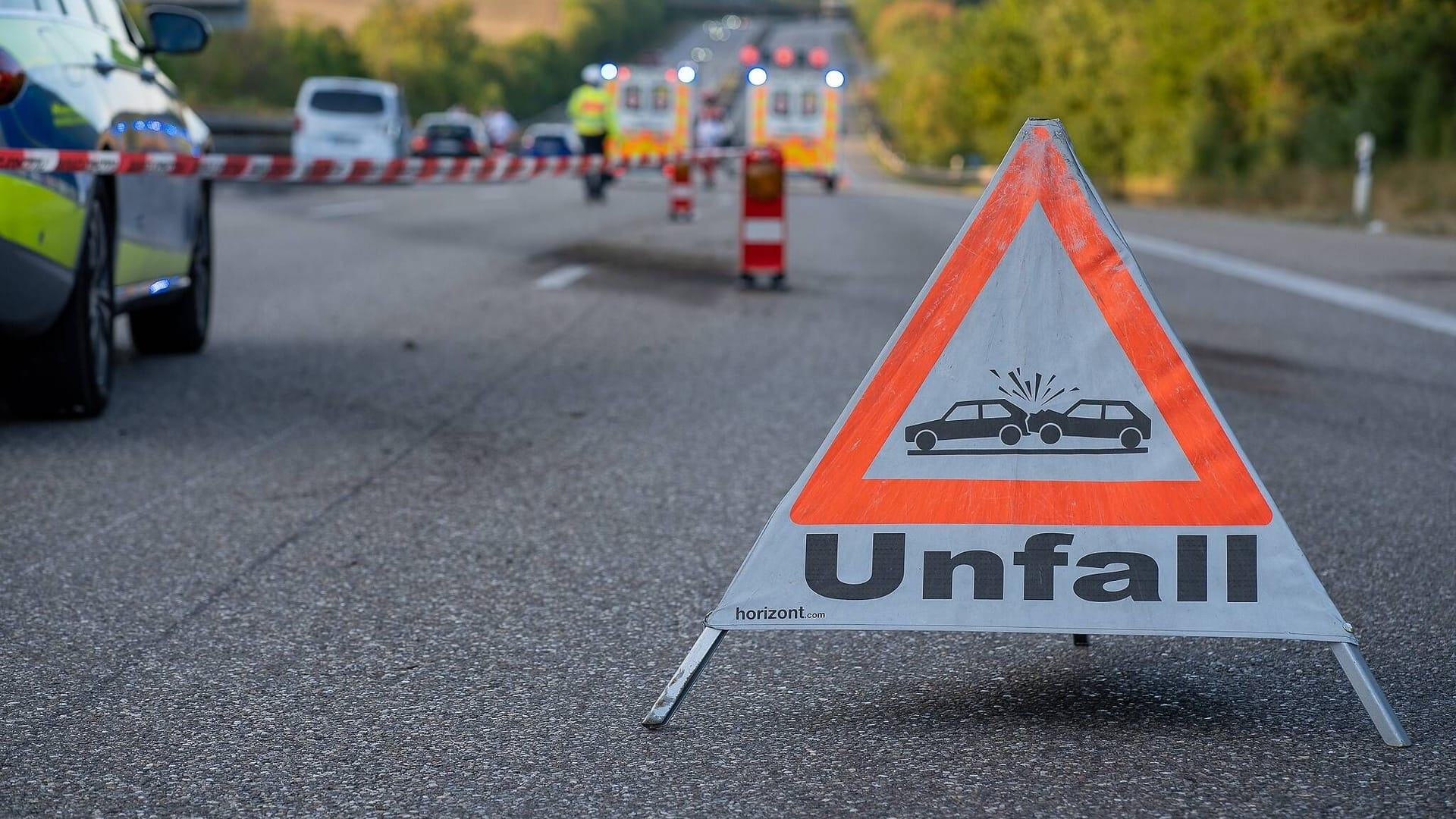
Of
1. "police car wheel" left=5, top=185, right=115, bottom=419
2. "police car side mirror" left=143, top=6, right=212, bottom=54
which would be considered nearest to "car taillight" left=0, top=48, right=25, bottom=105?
"police car wheel" left=5, top=185, right=115, bottom=419

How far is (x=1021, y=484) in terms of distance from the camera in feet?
12.1

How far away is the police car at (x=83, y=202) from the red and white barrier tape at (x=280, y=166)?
0.18 ft

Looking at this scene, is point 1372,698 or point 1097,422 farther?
point 1097,422

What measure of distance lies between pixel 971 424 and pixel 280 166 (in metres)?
6.71

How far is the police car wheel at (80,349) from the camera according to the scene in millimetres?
6855

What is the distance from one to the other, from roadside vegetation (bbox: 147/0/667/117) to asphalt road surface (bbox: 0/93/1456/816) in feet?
163

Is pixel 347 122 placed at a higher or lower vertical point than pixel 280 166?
lower

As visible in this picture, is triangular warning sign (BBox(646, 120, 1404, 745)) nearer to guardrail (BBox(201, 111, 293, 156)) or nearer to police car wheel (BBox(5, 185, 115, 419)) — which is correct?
police car wheel (BBox(5, 185, 115, 419))

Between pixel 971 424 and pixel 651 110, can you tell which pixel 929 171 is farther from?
pixel 971 424

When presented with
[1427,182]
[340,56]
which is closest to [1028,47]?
[340,56]

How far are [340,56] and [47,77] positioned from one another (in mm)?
97345

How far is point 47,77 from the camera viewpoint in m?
6.52

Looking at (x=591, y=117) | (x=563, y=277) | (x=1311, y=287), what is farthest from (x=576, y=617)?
(x=591, y=117)

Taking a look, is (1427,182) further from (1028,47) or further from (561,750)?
(1028,47)
